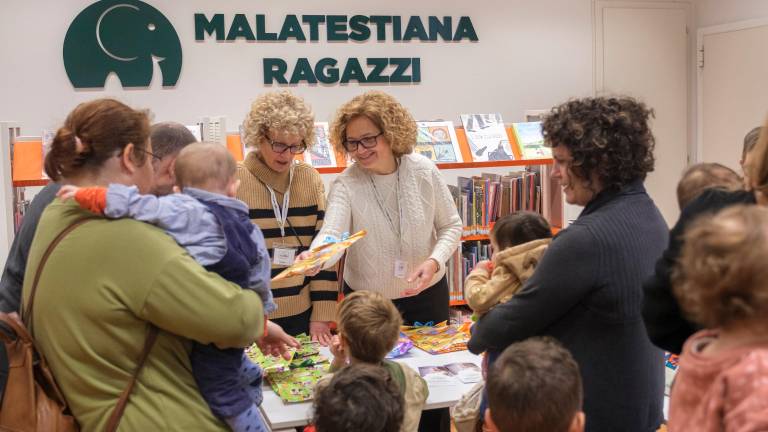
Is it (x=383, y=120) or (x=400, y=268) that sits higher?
(x=383, y=120)

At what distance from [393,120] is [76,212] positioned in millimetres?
2012

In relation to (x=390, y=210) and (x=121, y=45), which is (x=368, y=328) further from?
(x=121, y=45)

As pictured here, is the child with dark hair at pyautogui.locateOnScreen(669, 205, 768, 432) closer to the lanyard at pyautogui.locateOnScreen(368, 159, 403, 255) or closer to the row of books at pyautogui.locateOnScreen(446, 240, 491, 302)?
the lanyard at pyautogui.locateOnScreen(368, 159, 403, 255)

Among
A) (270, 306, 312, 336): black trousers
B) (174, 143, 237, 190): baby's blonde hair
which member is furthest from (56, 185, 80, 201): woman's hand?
(270, 306, 312, 336): black trousers

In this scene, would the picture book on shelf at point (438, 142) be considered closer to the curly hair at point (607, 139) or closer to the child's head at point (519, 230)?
the child's head at point (519, 230)

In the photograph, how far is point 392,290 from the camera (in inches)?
145

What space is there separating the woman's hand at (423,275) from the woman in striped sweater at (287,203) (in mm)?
367

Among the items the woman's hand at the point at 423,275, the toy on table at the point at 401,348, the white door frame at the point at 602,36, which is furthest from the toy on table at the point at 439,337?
the white door frame at the point at 602,36

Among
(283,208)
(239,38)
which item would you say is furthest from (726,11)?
(283,208)

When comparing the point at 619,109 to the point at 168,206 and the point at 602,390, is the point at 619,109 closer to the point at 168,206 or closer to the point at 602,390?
the point at 602,390

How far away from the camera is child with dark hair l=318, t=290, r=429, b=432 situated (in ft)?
8.68

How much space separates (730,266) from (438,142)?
A: 12.0 feet

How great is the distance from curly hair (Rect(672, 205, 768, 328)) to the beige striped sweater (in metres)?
2.37

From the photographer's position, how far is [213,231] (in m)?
2.02
